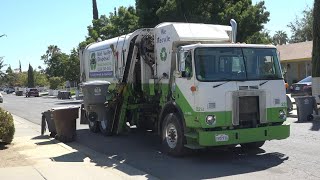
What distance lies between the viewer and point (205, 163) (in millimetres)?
9805

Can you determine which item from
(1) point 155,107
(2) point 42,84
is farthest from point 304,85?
(2) point 42,84

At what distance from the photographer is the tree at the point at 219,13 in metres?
32.0

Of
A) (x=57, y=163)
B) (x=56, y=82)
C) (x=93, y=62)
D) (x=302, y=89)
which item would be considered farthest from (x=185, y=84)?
(x=56, y=82)

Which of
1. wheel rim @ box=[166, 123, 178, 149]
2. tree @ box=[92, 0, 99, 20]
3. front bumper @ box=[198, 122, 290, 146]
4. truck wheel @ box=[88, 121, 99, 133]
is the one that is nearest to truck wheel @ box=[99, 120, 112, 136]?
truck wheel @ box=[88, 121, 99, 133]

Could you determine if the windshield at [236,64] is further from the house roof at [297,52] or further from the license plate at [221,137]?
the house roof at [297,52]

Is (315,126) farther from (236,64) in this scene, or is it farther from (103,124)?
(103,124)

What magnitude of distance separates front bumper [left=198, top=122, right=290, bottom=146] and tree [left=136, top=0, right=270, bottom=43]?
22155 mm

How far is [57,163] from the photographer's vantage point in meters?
9.84

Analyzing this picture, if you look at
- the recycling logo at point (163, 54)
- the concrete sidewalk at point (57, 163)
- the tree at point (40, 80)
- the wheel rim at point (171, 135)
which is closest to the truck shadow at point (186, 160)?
the concrete sidewalk at point (57, 163)

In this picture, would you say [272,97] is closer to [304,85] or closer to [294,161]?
[294,161]

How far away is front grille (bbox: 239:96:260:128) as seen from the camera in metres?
9.81

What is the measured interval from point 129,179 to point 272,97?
11.9 feet

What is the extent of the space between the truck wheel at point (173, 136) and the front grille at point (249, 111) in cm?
133

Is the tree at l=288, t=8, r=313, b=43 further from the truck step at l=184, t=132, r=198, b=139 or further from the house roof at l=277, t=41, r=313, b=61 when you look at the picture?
the truck step at l=184, t=132, r=198, b=139
